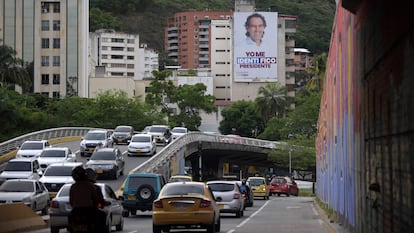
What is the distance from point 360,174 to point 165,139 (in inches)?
2478

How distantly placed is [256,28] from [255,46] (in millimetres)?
3369

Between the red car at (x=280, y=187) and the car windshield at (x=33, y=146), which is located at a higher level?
the car windshield at (x=33, y=146)

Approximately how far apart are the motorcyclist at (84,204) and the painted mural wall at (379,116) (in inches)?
199

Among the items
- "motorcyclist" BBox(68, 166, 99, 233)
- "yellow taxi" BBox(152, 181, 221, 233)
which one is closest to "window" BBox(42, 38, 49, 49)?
"yellow taxi" BBox(152, 181, 221, 233)

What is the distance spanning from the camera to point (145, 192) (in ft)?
118

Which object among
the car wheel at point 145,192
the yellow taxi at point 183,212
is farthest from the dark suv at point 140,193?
the yellow taxi at point 183,212

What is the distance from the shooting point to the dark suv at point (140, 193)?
35969mm

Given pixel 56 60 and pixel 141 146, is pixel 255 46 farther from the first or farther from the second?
pixel 141 146

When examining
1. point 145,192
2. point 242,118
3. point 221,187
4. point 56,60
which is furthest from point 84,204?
point 242,118

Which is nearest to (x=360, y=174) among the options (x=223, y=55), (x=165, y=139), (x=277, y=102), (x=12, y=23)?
(x=165, y=139)

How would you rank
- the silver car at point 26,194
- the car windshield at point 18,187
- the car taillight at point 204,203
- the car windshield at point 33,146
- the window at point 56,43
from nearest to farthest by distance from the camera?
the car taillight at point 204,203 < the silver car at point 26,194 < the car windshield at point 18,187 < the car windshield at point 33,146 < the window at point 56,43

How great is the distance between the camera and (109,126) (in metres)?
125

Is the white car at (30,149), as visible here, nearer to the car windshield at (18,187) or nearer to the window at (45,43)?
the car windshield at (18,187)

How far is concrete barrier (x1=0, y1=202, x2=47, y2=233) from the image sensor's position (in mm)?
26837
